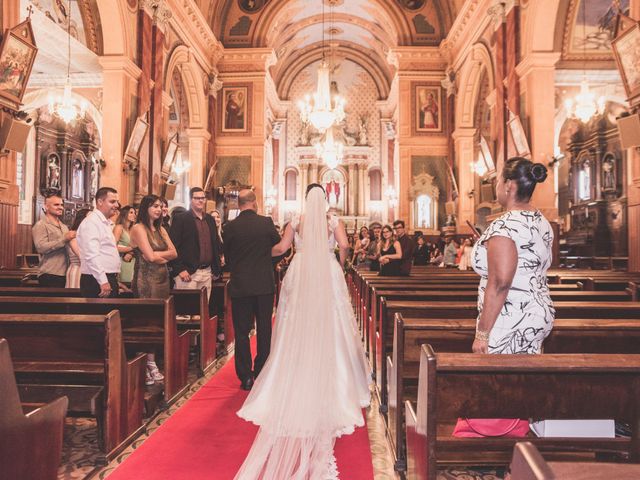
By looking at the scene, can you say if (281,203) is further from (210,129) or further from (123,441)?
(123,441)

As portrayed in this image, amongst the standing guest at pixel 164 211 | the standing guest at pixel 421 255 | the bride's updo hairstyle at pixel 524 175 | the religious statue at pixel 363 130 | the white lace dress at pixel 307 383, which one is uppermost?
the religious statue at pixel 363 130

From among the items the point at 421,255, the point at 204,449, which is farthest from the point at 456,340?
the point at 421,255

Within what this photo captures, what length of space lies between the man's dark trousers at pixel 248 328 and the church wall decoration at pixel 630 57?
602 centimetres

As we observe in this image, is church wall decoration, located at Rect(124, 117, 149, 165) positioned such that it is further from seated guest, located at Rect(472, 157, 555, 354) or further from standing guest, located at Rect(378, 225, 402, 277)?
seated guest, located at Rect(472, 157, 555, 354)

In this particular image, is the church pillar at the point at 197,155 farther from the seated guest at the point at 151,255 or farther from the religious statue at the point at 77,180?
the seated guest at the point at 151,255

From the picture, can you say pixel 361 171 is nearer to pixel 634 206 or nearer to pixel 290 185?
pixel 290 185

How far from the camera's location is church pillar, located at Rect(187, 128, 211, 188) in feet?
54.7

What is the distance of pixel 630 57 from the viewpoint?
713 cm

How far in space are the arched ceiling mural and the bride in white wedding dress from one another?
15.1 meters

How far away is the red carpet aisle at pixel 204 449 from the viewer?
111 inches

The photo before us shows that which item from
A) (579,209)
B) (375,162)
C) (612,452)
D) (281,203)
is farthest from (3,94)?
(375,162)

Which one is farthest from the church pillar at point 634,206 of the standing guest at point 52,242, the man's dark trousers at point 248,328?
the standing guest at point 52,242

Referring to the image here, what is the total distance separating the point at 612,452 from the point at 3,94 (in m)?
7.97

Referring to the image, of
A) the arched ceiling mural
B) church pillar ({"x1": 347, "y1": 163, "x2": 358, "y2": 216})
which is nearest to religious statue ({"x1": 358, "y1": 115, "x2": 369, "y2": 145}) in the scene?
church pillar ({"x1": 347, "y1": 163, "x2": 358, "y2": 216})
